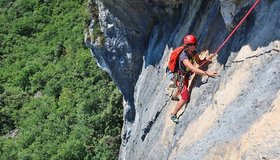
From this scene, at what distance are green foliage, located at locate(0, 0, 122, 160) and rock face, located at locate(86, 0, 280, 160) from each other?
437 centimetres

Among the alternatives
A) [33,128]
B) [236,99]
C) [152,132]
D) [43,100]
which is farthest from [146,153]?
[43,100]

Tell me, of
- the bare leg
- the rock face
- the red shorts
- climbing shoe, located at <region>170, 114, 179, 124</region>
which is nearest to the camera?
the rock face

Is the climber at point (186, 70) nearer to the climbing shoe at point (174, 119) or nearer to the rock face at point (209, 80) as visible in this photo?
the climbing shoe at point (174, 119)

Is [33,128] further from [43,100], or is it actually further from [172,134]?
[172,134]

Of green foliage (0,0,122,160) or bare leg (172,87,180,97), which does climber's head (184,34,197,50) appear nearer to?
bare leg (172,87,180,97)

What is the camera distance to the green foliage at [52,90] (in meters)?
32.2

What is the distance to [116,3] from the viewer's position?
54.1 ft

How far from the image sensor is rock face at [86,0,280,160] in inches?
333

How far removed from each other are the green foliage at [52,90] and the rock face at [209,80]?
4374 mm

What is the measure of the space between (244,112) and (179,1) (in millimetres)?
6161

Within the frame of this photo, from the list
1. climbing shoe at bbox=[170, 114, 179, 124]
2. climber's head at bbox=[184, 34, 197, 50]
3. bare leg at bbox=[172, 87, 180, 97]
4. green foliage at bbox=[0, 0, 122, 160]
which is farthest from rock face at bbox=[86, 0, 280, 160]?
green foliage at bbox=[0, 0, 122, 160]

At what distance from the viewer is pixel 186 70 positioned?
11422mm

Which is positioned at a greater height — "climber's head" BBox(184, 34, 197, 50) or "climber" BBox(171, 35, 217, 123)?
"climber's head" BBox(184, 34, 197, 50)

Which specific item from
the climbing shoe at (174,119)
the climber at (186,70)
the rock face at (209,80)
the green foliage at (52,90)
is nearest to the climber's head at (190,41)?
the climber at (186,70)
